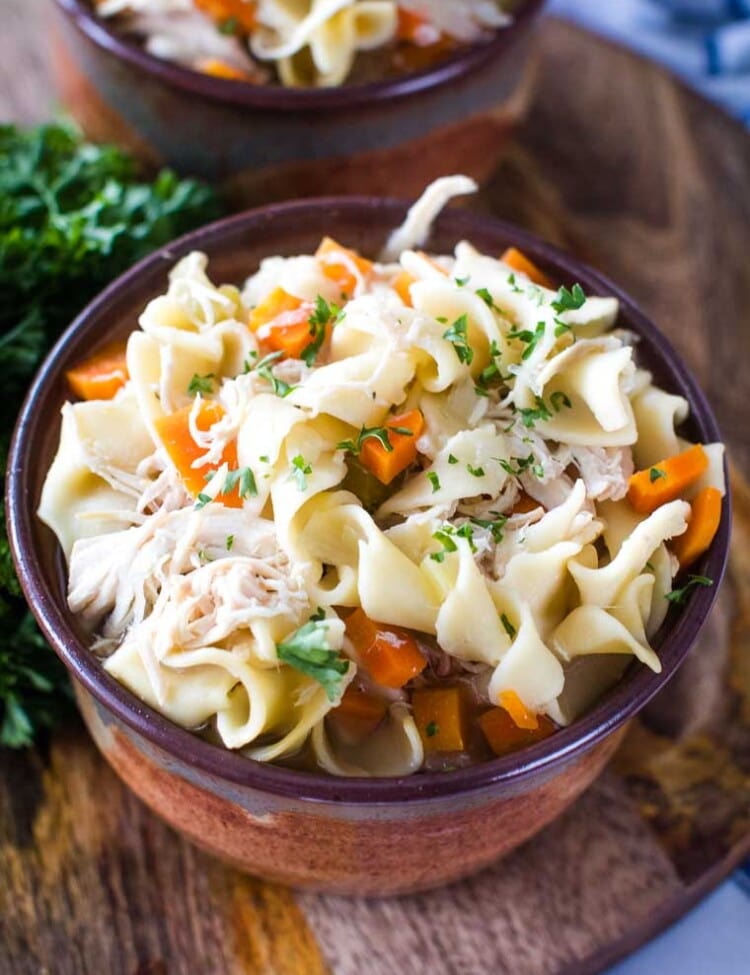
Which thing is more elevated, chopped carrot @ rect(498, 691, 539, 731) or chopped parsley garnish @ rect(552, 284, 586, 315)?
chopped parsley garnish @ rect(552, 284, 586, 315)

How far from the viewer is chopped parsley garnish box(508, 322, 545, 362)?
244 centimetres

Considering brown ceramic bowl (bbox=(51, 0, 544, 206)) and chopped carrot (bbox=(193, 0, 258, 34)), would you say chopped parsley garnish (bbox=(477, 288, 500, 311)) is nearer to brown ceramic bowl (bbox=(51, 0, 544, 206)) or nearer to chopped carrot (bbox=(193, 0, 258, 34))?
brown ceramic bowl (bbox=(51, 0, 544, 206))

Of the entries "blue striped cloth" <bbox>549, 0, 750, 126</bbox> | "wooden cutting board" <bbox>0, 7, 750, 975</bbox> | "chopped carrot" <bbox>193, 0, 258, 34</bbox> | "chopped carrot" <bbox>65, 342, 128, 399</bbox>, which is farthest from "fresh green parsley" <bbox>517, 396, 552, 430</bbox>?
"blue striped cloth" <bbox>549, 0, 750, 126</bbox>

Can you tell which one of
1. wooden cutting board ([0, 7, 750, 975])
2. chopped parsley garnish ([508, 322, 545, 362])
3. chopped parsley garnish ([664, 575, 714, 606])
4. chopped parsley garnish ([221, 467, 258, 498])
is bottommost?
wooden cutting board ([0, 7, 750, 975])

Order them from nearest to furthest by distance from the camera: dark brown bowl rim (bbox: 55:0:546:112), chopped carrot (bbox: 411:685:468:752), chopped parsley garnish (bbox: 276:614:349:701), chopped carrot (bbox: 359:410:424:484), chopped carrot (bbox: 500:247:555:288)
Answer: chopped parsley garnish (bbox: 276:614:349:701) < chopped carrot (bbox: 411:685:468:752) < chopped carrot (bbox: 359:410:424:484) < chopped carrot (bbox: 500:247:555:288) < dark brown bowl rim (bbox: 55:0:546:112)

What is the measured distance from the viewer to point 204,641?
219 cm

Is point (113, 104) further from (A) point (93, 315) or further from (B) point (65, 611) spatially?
(B) point (65, 611)

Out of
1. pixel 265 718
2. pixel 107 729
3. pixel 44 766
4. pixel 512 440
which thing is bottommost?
pixel 44 766

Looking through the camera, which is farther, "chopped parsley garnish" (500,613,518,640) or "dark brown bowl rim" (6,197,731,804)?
"chopped parsley garnish" (500,613,518,640)

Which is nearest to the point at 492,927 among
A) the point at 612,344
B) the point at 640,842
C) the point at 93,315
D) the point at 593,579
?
the point at 640,842

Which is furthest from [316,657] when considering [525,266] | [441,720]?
[525,266]

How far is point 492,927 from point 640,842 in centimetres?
39

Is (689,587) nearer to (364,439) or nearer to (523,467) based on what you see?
(523,467)

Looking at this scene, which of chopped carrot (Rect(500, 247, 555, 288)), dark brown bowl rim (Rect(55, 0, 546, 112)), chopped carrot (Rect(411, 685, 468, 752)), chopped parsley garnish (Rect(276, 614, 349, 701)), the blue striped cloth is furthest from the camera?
the blue striped cloth
